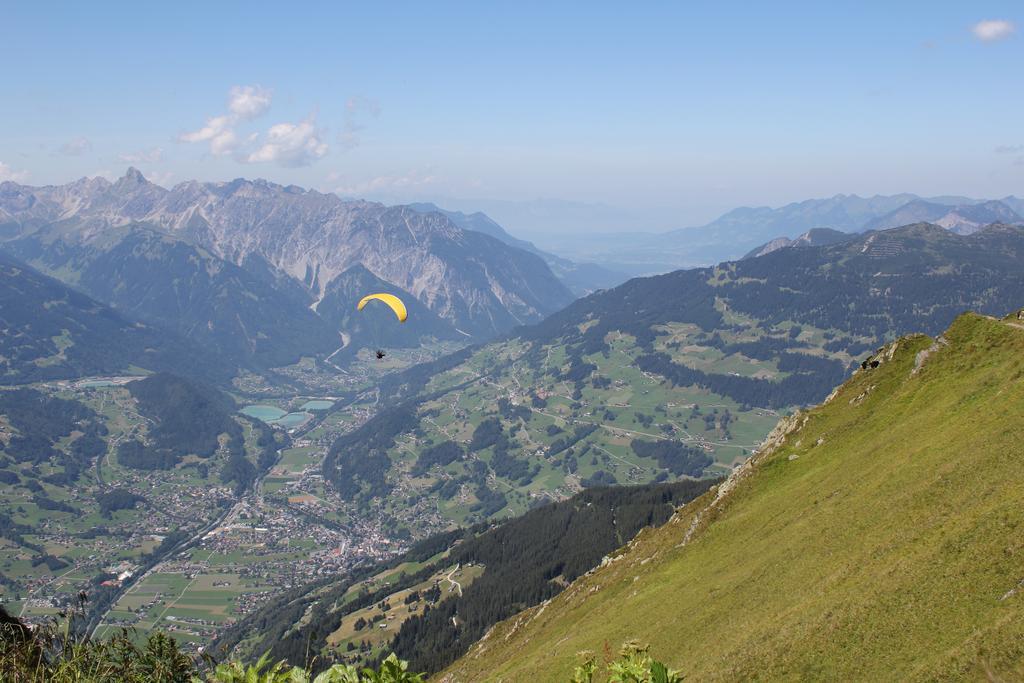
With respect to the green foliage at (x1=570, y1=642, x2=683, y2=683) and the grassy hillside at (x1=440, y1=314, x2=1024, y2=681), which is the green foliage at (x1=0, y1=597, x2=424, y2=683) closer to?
the green foliage at (x1=570, y1=642, x2=683, y2=683)

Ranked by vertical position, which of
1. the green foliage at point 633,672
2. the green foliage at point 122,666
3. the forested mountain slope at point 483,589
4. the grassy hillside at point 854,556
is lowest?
the forested mountain slope at point 483,589

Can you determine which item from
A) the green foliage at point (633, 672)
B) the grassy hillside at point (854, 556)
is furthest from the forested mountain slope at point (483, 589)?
the green foliage at point (633, 672)

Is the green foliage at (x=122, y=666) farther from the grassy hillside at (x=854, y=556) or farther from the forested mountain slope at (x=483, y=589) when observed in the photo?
the forested mountain slope at (x=483, y=589)

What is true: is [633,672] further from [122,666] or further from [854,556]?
[854,556]

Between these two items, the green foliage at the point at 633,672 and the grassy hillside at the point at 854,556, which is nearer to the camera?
the green foliage at the point at 633,672

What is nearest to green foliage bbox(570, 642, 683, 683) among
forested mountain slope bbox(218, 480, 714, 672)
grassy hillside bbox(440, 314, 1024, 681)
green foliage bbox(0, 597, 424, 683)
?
green foliage bbox(0, 597, 424, 683)

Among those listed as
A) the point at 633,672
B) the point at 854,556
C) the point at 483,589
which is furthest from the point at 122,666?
the point at 483,589

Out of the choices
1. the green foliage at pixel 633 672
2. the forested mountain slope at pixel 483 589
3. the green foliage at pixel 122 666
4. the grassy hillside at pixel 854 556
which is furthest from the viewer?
the forested mountain slope at pixel 483 589

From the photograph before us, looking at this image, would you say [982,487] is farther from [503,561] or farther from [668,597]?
[503,561]
